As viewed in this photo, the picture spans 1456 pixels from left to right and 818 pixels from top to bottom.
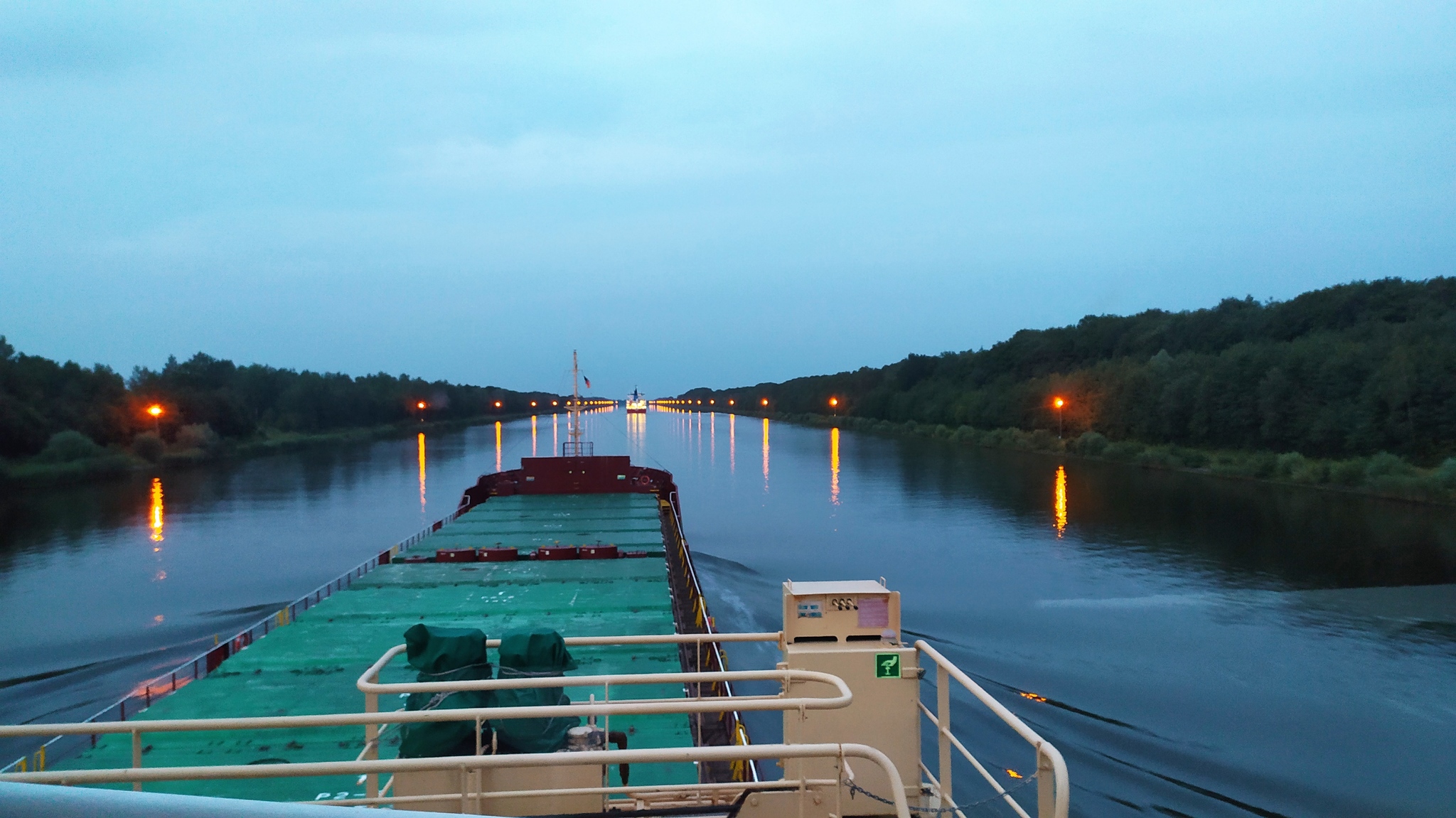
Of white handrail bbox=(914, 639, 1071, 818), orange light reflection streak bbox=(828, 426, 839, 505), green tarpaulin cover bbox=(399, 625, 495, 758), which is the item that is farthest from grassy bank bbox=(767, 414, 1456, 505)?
green tarpaulin cover bbox=(399, 625, 495, 758)

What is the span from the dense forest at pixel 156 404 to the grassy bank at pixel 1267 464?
71266mm

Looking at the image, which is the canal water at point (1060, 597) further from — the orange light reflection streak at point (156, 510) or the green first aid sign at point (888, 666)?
the green first aid sign at point (888, 666)

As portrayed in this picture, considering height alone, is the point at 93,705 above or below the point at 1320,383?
below

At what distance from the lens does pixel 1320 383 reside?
52250 mm

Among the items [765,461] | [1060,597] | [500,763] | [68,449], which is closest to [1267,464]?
[1060,597]

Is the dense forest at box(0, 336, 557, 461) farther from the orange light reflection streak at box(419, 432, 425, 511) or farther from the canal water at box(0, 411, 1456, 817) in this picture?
the orange light reflection streak at box(419, 432, 425, 511)

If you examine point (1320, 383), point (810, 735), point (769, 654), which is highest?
point (1320, 383)

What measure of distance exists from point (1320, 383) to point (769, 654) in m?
46.7

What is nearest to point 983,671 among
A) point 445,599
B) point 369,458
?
point 445,599

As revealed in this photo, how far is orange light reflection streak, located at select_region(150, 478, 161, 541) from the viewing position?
37500 millimetres

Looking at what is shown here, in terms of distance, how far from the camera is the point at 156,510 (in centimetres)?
4506

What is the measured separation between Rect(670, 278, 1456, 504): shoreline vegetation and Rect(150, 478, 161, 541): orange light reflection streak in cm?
5601

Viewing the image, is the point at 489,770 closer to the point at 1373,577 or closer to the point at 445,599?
the point at 445,599

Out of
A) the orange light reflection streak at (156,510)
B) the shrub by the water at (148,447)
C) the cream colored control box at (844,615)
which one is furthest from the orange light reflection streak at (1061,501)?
the shrub by the water at (148,447)
